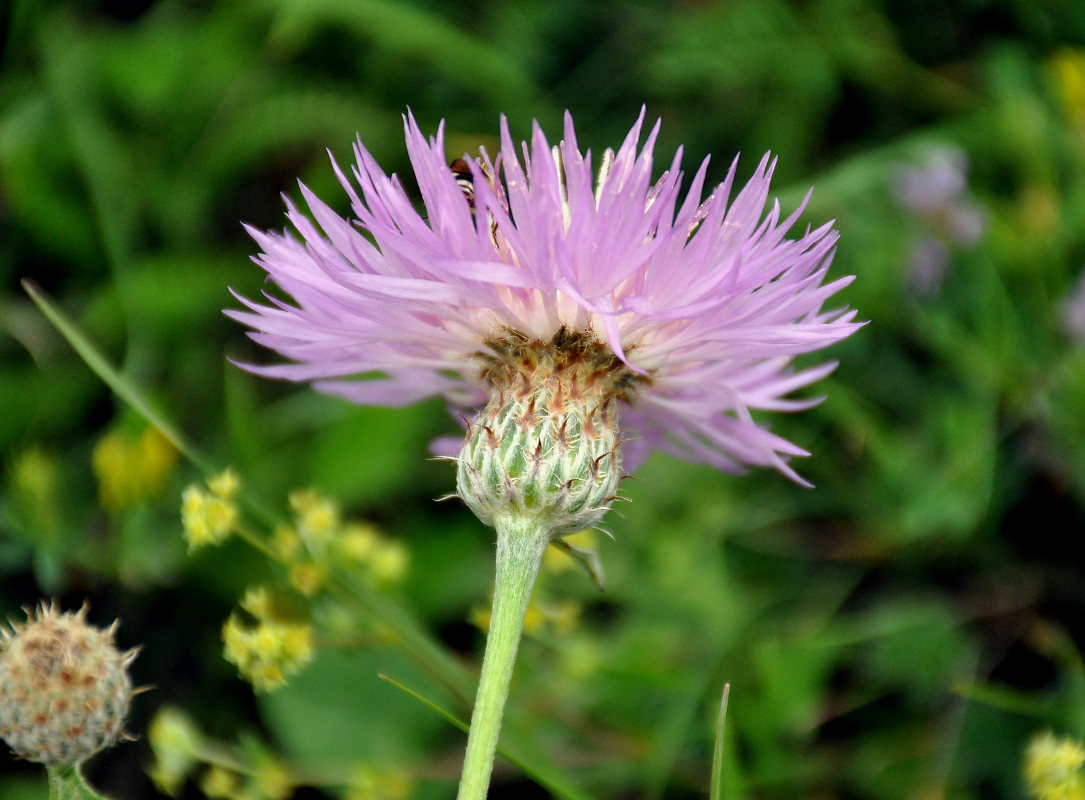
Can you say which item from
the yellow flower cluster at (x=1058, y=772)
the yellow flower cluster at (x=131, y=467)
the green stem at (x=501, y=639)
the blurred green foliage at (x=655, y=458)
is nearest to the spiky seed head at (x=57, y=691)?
the green stem at (x=501, y=639)

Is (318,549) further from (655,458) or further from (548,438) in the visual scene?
(655,458)

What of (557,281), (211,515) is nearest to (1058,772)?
(557,281)

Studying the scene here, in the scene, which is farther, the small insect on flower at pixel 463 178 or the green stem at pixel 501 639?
the small insect on flower at pixel 463 178

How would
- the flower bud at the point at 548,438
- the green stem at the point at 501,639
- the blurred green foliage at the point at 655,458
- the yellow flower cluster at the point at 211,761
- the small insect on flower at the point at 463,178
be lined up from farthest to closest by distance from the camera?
the blurred green foliage at the point at 655,458
the yellow flower cluster at the point at 211,761
the small insect on flower at the point at 463,178
the flower bud at the point at 548,438
the green stem at the point at 501,639

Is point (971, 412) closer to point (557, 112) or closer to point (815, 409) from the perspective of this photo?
point (815, 409)

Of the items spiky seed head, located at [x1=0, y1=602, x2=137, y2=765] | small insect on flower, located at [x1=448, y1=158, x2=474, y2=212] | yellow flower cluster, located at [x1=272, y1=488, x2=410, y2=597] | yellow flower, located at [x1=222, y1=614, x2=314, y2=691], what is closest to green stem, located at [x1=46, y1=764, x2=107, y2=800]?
spiky seed head, located at [x1=0, y1=602, x2=137, y2=765]

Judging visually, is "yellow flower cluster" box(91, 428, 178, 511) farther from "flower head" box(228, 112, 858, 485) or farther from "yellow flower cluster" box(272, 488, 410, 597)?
"flower head" box(228, 112, 858, 485)

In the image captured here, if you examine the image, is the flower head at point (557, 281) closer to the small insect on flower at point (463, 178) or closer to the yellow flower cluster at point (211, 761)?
the small insect on flower at point (463, 178)
